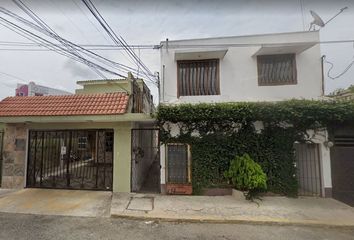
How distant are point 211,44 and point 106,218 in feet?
24.9

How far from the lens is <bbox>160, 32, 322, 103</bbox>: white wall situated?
27.7 ft

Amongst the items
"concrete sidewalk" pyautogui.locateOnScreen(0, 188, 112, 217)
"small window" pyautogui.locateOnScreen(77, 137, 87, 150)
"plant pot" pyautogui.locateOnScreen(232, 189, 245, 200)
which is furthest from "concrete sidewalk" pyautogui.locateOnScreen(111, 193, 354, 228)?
"small window" pyautogui.locateOnScreen(77, 137, 87, 150)

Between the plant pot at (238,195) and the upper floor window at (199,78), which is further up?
the upper floor window at (199,78)

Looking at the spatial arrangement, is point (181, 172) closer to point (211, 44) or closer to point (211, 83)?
point (211, 83)

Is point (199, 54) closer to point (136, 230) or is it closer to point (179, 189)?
point (179, 189)

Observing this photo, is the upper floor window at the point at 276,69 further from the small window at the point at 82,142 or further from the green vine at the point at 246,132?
the small window at the point at 82,142

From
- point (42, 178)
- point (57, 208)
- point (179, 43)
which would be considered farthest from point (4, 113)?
point (179, 43)

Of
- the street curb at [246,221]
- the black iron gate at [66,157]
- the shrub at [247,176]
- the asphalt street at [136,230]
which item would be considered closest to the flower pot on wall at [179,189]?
the shrub at [247,176]

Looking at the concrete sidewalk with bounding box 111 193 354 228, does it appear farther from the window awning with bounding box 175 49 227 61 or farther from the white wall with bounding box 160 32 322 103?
the window awning with bounding box 175 49 227 61

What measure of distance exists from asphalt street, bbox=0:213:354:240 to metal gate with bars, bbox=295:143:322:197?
2.64 m

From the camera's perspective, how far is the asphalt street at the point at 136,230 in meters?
4.62

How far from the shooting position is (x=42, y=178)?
28.6 feet

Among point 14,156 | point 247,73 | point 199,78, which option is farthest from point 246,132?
point 14,156

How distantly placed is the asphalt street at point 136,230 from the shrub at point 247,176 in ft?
5.31
